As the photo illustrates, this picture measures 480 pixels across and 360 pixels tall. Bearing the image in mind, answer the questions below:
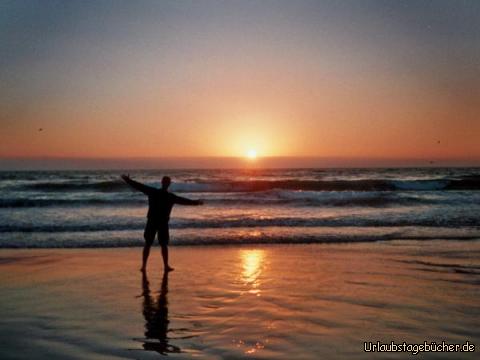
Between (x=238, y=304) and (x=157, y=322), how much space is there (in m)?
1.22

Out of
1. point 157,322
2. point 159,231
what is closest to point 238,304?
point 157,322

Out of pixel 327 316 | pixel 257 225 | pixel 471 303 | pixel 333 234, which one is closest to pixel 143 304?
pixel 327 316

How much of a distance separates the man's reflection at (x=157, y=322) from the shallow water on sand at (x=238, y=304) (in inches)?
0.6

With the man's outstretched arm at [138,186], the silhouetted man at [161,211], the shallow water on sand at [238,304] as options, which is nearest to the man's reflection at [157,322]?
the shallow water on sand at [238,304]

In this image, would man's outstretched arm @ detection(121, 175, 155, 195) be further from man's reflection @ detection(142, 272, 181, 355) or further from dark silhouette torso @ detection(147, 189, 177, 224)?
man's reflection @ detection(142, 272, 181, 355)

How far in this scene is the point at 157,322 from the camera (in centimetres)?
566

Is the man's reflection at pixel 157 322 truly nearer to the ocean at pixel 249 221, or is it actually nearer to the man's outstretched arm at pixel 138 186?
the man's outstretched arm at pixel 138 186

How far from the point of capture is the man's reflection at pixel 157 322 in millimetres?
4773

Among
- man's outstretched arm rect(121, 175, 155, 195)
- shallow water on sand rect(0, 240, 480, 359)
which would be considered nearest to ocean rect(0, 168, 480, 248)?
shallow water on sand rect(0, 240, 480, 359)

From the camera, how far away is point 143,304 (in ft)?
21.3

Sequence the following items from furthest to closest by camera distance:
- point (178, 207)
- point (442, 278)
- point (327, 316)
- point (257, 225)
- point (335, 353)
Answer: point (178, 207)
point (257, 225)
point (442, 278)
point (327, 316)
point (335, 353)

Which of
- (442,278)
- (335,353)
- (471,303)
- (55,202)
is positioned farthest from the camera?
(55,202)

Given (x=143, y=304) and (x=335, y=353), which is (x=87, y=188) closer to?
(x=143, y=304)

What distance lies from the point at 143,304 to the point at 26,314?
147cm
